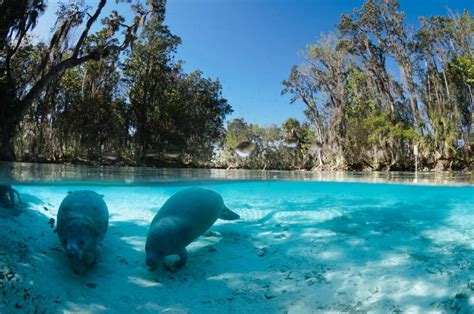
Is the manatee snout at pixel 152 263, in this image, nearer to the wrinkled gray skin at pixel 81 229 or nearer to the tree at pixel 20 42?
the wrinkled gray skin at pixel 81 229

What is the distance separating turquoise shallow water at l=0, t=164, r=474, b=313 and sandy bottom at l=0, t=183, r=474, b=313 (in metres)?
0.01

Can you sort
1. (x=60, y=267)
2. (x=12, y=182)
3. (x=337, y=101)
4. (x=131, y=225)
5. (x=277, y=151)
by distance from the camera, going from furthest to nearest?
(x=277, y=151) < (x=337, y=101) < (x=12, y=182) < (x=131, y=225) < (x=60, y=267)

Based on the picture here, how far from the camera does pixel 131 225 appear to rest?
677 cm

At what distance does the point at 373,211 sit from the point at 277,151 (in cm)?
3291

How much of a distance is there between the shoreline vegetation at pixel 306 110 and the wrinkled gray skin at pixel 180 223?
24009 millimetres

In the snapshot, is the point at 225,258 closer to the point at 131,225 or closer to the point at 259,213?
the point at 131,225

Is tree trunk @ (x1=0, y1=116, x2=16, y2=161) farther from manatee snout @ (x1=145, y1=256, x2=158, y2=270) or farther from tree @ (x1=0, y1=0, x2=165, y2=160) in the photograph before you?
manatee snout @ (x1=145, y1=256, x2=158, y2=270)

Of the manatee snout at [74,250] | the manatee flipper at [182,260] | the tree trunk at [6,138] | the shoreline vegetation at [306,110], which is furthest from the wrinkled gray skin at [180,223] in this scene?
the shoreline vegetation at [306,110]

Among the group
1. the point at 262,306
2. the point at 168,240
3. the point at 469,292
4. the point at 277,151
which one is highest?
the point at 277,151

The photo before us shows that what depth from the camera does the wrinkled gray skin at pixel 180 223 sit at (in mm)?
4250

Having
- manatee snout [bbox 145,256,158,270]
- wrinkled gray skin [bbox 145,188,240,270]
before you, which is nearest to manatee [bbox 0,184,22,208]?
wrinkled gray skin [bbox 145,188,240,270]

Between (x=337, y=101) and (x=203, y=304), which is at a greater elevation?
(x=337, y=101)

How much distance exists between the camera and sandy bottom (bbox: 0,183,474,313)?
146 inches

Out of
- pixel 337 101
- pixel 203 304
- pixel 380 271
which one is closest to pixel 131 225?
pixel 203 304
